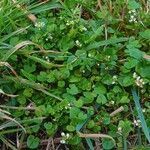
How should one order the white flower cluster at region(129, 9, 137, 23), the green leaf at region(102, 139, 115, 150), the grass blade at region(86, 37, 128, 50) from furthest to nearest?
the white flower cluster at region(129, 9, 137, 23) → the grass blade at region(86, 37, 128, 50) → the green leaf at region(102, 139, 115, 150)

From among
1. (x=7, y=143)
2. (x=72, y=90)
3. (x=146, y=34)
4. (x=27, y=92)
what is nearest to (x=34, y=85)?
(x=27, y=92)

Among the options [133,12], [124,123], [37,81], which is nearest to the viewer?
[124,123]

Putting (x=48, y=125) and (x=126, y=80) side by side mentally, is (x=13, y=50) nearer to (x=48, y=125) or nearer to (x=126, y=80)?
(x=48, y=125)

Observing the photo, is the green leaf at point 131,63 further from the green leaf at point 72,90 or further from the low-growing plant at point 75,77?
the green leaf at point 72,90

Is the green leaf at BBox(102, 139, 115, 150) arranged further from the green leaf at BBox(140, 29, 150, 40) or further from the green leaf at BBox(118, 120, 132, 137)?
the green leaf at BBox(140, 29, 150, 40)

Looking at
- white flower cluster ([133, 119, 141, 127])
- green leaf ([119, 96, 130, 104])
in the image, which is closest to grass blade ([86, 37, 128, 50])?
green leaf ([119, 96, 130, 104])

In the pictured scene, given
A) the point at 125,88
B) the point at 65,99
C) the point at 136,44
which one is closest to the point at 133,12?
the point at 136,44

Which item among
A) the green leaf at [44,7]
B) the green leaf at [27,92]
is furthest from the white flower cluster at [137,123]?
the green leaf at [44,7]

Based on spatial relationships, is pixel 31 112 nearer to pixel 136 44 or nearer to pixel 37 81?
pixel 37 81
